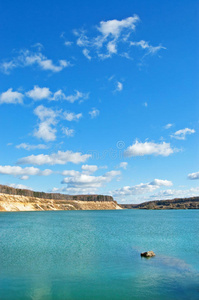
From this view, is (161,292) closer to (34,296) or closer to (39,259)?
(34,296)

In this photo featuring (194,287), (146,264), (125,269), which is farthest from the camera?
(146,264)

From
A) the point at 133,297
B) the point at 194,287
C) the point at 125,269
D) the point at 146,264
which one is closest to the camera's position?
the point at 133,297

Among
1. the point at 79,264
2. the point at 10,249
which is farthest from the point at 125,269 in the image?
the point at 10,249

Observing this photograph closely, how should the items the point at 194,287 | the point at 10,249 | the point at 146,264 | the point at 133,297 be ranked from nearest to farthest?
the point at 133,297
the point at 194,287
the point at 146,264
the point at 10,249

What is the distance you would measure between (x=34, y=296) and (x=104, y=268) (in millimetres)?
12410

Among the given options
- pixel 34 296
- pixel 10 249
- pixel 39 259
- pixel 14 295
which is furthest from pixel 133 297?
pixel 10 249

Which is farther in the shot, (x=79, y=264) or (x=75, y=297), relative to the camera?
(x=79, y=264)

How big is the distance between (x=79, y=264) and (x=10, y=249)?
18.4m

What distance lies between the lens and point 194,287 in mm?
26906

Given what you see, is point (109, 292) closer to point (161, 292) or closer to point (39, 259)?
point (161, 292)

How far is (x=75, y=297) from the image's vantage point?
24.4 m

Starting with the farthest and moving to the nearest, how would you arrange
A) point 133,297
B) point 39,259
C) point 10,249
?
point 10,249
point 39,259
point 133,297

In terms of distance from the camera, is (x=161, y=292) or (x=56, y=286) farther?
(x=56, y=286)

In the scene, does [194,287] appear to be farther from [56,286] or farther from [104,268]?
[56,286]
